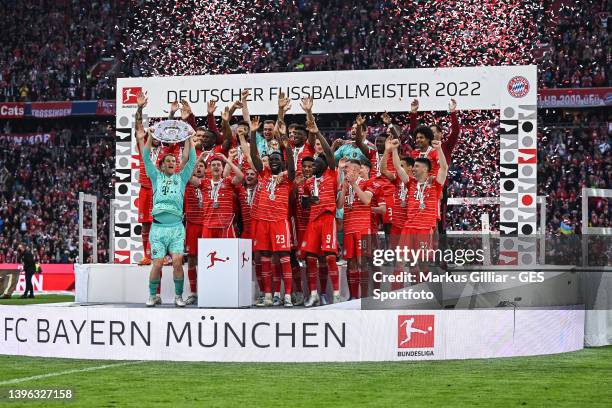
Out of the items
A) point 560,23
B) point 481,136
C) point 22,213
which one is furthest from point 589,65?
point 22,213

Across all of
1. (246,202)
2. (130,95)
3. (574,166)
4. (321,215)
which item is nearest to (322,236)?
(321,215)

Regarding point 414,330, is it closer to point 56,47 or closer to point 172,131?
point 172,131

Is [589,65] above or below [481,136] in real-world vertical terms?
above

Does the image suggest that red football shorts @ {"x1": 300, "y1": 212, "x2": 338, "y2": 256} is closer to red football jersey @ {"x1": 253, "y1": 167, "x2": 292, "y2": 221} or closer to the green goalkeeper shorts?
red football jersey @ {"x1": 253, "y1": 167, "x2": 292, "y2": 221}

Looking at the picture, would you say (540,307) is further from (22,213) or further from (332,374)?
(22,213)

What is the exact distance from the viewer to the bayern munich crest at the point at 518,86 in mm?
14500

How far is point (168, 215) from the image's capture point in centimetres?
1188

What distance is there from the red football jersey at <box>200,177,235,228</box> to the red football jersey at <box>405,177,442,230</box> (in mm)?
2091

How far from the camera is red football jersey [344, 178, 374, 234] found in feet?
40.9

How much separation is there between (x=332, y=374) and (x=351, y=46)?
2441 cm

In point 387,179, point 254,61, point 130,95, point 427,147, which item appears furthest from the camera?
point 254,61

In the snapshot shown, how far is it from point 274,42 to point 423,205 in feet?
71.4

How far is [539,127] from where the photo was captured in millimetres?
31609

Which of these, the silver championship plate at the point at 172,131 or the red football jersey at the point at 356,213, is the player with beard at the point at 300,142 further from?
the silver championship plate at the point at 172,131
